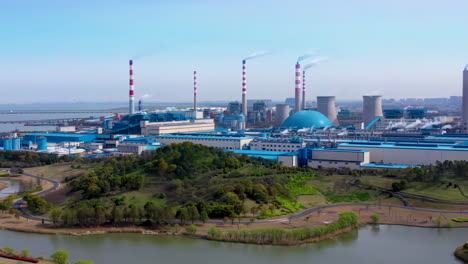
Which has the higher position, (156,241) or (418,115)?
(418,115)

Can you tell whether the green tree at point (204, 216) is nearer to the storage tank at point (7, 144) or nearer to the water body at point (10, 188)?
the water body at point (10, 188)

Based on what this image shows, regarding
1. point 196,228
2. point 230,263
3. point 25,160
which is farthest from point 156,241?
point 25,160

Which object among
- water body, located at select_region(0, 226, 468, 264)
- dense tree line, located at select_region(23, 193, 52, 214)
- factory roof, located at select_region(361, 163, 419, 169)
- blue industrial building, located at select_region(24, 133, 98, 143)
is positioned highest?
blue industrial building, located at select_region(24, 133, 98, 143)

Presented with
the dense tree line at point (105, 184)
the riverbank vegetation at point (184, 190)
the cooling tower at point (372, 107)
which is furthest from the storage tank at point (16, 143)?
the cooling tower at point (372, 107)

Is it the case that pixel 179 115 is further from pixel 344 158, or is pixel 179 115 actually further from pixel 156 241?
pixel 156 241

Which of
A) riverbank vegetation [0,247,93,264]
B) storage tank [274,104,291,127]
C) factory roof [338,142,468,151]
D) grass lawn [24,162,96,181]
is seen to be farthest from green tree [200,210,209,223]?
storage tank [274,104,291,127]

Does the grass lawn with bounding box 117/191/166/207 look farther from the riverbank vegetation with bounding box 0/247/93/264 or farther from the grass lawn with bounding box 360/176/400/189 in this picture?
the grass lawn with bounding box 360/176/400/189
